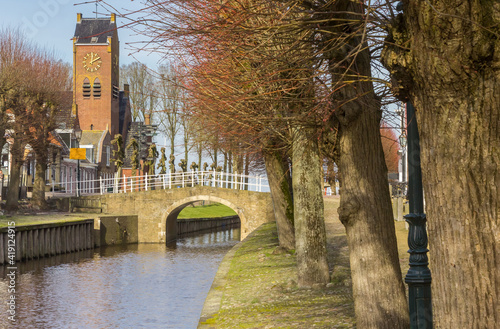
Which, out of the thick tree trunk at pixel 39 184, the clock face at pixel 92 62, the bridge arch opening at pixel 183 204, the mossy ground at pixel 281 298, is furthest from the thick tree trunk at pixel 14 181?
the clock face at pixel 92 62

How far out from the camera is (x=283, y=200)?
1791cm

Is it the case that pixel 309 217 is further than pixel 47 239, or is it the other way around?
pixel 47 239

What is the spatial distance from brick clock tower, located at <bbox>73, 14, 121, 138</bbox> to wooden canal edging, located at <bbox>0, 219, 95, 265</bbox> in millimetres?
36363

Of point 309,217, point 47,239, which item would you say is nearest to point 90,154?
point 47,239

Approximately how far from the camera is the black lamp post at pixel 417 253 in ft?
16.5

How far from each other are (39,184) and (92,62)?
34.4 metres

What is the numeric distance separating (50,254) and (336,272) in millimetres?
19061

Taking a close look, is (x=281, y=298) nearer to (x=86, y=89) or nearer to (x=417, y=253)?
(x=417, y=253)

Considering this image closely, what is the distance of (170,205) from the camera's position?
40.4 m

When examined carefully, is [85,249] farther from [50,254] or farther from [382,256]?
[382,256]

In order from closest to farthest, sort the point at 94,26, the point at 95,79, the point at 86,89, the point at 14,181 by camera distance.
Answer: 1. the point at 14,181
2. the point at 86,89
3. the point at 95,79
4. the point at 94,26

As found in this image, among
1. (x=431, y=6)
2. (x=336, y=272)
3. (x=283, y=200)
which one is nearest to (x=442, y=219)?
(x=431, y=6)

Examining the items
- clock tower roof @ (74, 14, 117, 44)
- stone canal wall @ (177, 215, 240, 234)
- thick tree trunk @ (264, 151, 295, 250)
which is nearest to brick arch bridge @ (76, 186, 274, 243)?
stone canal wall @ (177, 215, 240, 234)

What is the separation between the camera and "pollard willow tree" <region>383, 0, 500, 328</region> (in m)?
3.82
